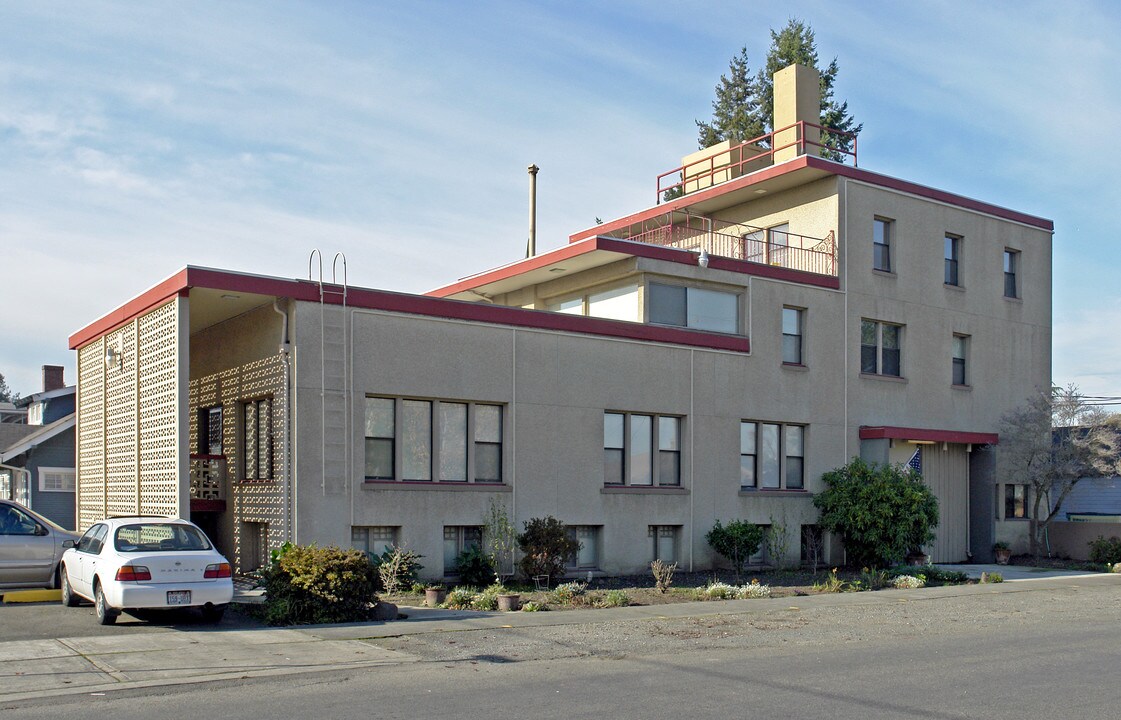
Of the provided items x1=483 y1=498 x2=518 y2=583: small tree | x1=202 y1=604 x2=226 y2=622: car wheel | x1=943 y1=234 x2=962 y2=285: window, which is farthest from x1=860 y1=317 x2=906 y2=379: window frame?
x1=202 y1=604 x2=226 y2=622: car wheel

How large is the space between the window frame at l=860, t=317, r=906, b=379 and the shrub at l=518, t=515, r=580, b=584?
1101cm

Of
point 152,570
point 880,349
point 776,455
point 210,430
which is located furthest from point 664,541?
point 152,570

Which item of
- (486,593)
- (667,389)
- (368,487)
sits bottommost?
(486,593)

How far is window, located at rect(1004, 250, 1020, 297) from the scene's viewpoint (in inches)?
1297

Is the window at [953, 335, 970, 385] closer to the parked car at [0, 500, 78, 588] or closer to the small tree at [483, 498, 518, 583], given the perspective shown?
the small tree at [483, 498, 518, 583]

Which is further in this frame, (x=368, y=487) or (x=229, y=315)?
(x=229, y=315)

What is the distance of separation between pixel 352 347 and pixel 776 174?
13207 mm

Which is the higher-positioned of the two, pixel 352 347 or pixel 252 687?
pixel 352 347

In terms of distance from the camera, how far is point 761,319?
88.0 feet

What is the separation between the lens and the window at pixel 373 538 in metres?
20.8

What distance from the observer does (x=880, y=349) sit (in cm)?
2956

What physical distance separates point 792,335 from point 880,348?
3.26 metres

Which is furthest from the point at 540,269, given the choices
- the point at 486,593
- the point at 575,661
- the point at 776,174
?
the point at 575,661

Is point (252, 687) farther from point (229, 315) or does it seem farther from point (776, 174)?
point (776, 174)
